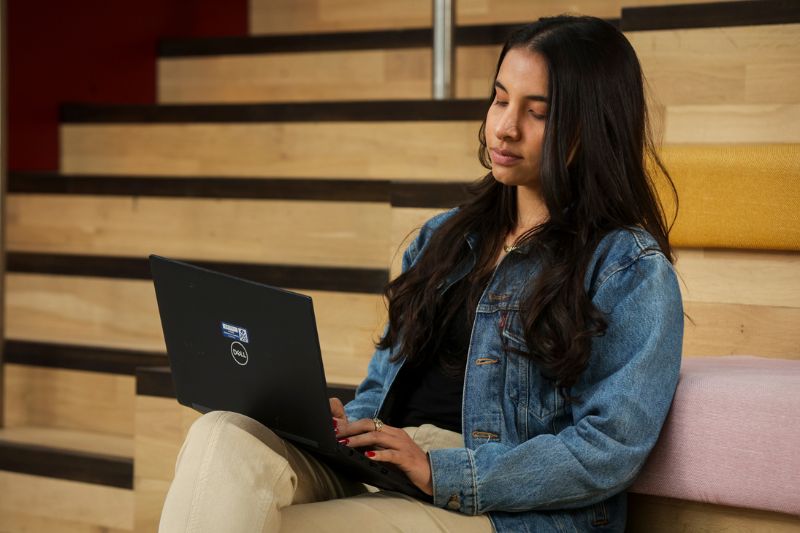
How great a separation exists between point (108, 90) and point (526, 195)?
6.72 feet

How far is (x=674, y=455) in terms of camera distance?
150 cm

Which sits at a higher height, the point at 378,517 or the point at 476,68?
the point at 476,68

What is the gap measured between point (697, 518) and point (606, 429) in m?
0.25

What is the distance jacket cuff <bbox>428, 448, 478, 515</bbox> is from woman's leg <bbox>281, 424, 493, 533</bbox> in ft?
0.06

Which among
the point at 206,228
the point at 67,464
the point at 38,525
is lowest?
the point at 38,525

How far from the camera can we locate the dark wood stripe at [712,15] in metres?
2.11

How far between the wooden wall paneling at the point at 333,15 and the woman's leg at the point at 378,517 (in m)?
2.21

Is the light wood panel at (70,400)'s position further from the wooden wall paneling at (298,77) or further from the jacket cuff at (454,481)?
the jacket cuff at (454,481)

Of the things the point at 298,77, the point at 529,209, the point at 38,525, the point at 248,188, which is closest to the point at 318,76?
the point at 298,77

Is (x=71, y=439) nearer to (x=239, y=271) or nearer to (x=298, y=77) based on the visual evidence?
(x=239, y=271)

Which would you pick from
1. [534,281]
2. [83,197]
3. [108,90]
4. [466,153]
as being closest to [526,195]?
[534,281]

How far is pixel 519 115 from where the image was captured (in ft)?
5.08

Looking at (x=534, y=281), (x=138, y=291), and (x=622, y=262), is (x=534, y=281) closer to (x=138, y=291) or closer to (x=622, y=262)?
(x=622, y=262)

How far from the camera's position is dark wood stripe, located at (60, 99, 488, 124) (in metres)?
2.59
